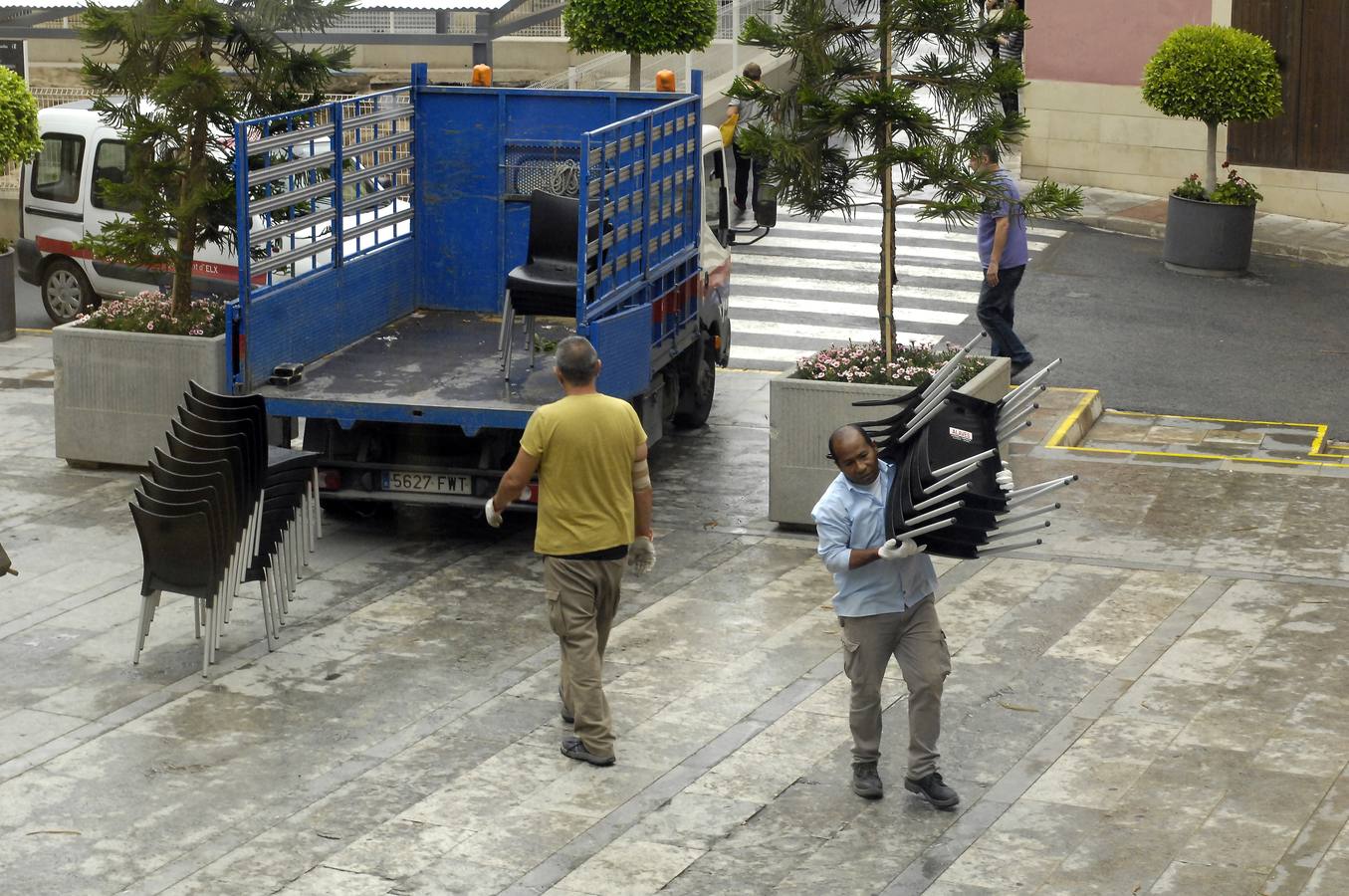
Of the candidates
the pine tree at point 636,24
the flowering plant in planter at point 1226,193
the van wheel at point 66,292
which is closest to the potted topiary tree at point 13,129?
the van wheel at point 66,292

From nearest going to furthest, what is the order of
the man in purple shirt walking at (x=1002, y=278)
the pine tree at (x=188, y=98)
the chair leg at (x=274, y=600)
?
the chair leg at (x=274, y=600) → the pine tree at (x=188, y=98) → the man in purple shirt walking at (x=1002, y=278)

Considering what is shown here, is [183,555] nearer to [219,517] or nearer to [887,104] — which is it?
[219,517]

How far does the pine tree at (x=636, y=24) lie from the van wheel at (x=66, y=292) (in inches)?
257

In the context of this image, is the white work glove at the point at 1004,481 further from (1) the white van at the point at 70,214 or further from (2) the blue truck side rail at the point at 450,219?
(1) the white van at the point at 70,214

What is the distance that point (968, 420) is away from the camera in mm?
8000

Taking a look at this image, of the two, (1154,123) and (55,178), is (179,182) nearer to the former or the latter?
(55,178)

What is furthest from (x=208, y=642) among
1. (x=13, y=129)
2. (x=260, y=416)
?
(x=13, y=129)

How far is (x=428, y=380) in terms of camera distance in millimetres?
11305

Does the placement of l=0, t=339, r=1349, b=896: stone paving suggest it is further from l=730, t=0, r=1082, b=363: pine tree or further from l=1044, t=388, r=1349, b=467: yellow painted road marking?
l=730, t=0, r=1082, b=363: pine tree

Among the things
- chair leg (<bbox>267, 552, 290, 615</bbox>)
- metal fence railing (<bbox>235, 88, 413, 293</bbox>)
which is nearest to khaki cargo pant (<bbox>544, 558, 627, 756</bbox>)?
chair leg (<bbox>267, 552, 290, 615</bbox>)

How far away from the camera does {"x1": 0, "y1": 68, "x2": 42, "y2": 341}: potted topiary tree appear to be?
15.4m

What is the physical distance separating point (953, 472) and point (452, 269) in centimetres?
643

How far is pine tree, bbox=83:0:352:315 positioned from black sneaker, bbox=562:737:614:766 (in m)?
5.93

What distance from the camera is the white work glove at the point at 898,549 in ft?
24.1
